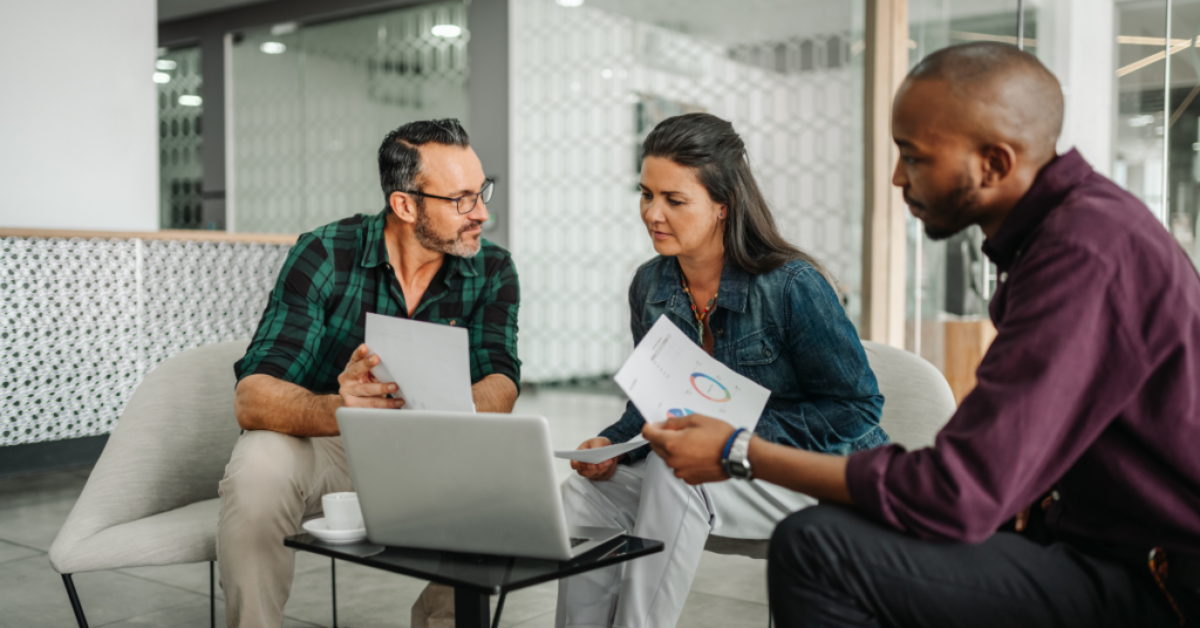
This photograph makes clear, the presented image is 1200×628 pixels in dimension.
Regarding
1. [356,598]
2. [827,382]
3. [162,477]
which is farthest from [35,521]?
[827,382]

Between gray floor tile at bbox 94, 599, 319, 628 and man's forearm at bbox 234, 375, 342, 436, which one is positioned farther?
gray floor tile at bbox 94, 599, 319, 628

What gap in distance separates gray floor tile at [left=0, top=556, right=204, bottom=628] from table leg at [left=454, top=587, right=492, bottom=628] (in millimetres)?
1509

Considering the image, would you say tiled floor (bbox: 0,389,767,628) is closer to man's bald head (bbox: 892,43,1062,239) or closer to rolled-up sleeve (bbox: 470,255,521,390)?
rolled-up sleeve (bbox: 470,255,521,390)

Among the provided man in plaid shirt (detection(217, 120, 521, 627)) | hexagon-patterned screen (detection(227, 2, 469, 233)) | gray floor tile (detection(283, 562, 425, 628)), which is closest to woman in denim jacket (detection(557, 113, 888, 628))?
man in plaid shirt (detection(217, 120, 521, 627))

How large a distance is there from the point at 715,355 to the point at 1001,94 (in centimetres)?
86

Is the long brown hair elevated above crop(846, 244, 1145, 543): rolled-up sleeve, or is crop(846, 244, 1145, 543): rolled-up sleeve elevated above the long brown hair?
the long brown hair

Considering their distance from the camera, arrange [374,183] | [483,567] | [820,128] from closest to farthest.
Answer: [483,567] → [820,128] → [374,183]

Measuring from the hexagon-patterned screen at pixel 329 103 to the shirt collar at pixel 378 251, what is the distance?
454cm

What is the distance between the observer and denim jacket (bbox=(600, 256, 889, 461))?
162cm

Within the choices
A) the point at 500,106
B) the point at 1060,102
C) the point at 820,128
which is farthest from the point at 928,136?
the point at 500,106

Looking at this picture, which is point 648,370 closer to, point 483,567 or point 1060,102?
point 483,567

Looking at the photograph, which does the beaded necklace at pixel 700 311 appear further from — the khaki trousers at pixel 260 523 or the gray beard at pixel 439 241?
the khaki trousers at pixel 260 523

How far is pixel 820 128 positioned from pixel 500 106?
2073 mm

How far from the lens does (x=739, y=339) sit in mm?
1731
